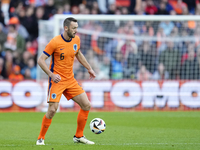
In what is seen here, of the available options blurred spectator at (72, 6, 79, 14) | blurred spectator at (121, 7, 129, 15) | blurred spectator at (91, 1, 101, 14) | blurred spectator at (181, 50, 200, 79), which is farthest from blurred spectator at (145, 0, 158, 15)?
blurred spectator at (181, 50, 200, 79)

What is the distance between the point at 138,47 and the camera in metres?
15.1

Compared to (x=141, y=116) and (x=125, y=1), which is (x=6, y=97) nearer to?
(x=141, y=116)

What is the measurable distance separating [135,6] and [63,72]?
11602mm

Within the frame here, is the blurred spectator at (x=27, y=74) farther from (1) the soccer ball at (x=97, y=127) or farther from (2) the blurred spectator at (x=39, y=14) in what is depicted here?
(1) the soccer ball at (x=97, y=127)

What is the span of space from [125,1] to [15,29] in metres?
5.30

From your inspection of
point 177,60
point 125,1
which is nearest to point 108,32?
point 177,60

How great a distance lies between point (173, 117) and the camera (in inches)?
473

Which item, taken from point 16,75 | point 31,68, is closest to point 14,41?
point 31,68

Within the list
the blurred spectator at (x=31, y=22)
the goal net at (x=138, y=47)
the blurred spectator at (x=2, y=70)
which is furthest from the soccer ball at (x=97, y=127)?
the blurred spectator at (x=31, y=22)

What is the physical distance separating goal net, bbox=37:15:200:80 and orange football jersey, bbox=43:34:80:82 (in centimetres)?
748

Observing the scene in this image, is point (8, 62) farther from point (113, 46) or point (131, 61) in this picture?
point (131, 61)

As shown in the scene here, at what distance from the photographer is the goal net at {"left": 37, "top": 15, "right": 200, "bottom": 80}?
14867mm

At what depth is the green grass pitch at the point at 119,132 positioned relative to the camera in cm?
686

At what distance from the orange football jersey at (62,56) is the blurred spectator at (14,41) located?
934 cm
